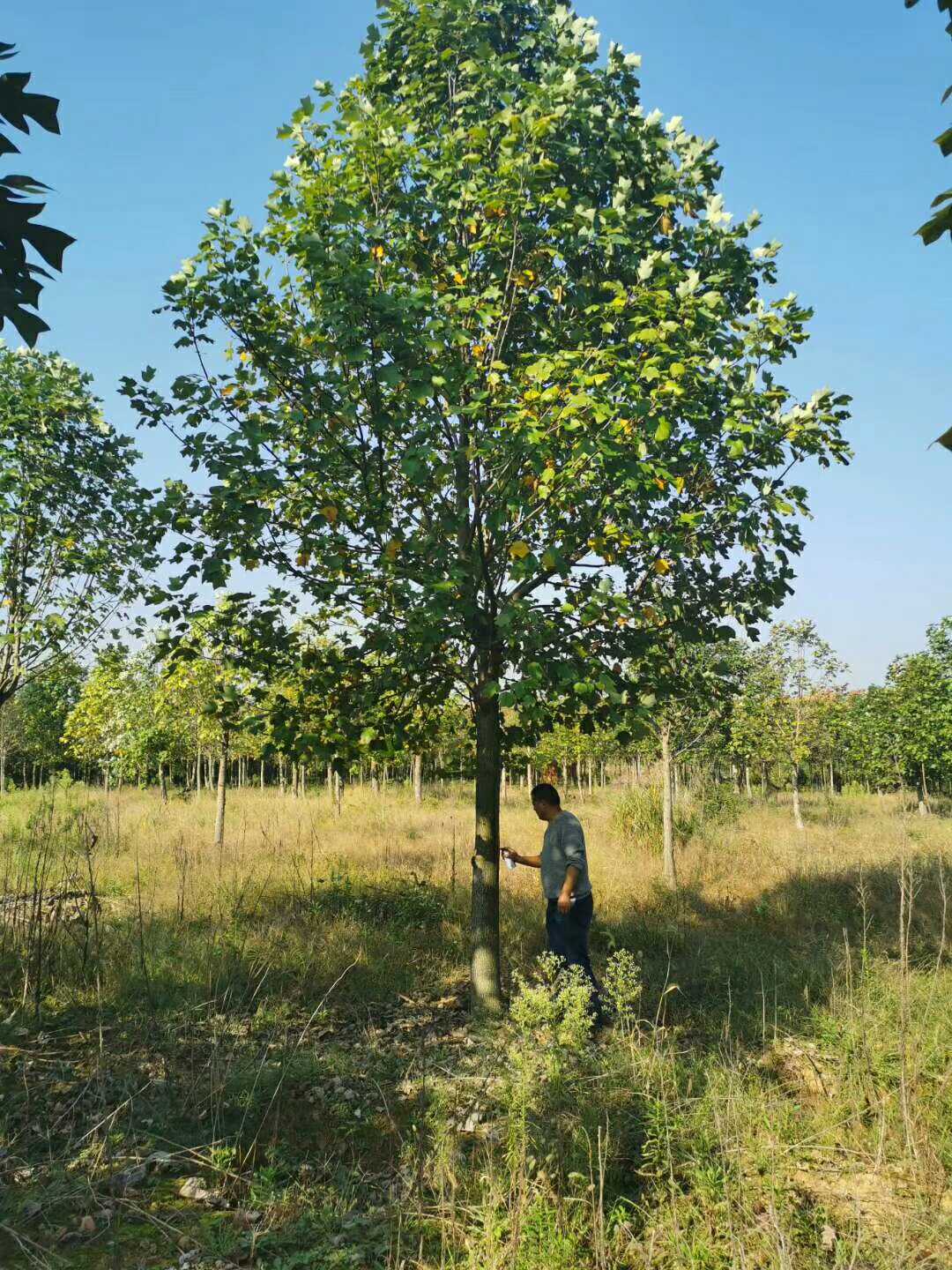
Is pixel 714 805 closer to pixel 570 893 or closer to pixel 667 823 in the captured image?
pixel 667 823

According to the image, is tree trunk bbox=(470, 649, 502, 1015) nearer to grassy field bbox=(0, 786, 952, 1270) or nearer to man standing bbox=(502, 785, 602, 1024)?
man standing bbox=(502, 785, 602, 1024)

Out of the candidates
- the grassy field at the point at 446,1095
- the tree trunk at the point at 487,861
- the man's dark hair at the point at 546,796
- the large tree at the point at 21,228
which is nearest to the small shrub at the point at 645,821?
the grassy field at the point at 446,1095

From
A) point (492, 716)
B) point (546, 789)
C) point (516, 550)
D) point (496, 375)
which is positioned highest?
point (496, 375)

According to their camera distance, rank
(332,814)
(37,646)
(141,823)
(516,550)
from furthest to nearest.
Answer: (332,814) → (141,823) → (37,646) → (516,550)

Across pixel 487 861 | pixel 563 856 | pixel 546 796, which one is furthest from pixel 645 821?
pixel 487 861

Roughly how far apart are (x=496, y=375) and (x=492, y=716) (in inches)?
109

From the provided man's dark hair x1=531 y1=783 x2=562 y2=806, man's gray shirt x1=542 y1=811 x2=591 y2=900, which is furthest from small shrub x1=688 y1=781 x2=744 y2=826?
man's gray shirt x1=542 y1=811 x2=591 y2=900

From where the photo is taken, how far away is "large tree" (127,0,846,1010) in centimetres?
519

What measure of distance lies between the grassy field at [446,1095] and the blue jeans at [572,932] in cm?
62

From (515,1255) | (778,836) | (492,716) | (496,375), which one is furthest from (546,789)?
(778,836)

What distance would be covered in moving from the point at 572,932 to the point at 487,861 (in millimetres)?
952

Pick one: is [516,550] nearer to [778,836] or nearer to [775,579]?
[775,579]

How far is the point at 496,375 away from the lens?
5527mm

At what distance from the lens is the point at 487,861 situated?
6801mm
